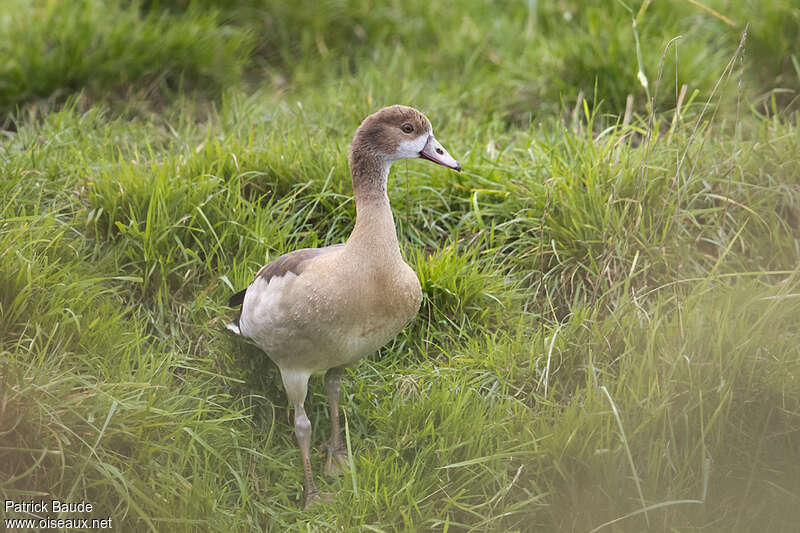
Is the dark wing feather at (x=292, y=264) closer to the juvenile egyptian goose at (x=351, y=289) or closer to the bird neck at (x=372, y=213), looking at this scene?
the juvenile egyptian goose at (x=351, y=289)

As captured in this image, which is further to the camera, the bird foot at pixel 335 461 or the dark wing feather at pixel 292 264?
the bird foot at pixel 335 461

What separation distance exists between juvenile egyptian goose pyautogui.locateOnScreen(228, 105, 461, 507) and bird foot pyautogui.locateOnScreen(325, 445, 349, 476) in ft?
0.54

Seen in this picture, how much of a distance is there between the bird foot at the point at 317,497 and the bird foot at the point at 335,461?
0.14 m

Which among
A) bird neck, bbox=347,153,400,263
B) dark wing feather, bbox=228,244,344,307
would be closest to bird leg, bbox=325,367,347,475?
dark wing feather, bbox=228,244,344,307

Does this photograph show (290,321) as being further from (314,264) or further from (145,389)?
(145,389)

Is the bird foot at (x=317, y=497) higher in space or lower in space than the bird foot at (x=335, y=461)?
higher

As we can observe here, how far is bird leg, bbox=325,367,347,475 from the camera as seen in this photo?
3.77 metres

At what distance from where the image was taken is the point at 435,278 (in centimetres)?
406

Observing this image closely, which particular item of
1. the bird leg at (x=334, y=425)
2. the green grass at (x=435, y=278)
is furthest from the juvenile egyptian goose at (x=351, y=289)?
the green grass at (x=435, y=278)

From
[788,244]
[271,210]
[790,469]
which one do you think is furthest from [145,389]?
Answer: [788,244]

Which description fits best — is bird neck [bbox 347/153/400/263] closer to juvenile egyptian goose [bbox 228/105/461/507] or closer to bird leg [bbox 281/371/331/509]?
juvenile egyptian goose [bbox 228/105/461/507]

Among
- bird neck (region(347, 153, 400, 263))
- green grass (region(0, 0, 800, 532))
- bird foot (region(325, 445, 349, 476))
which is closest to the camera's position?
green grass (region(0, 0, 800, 532))

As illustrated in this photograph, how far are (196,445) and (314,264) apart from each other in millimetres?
891

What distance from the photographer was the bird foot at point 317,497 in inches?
137
